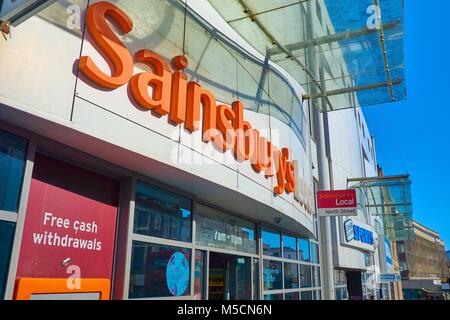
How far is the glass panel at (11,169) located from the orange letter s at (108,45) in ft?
3.21

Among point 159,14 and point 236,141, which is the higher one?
point 159,14

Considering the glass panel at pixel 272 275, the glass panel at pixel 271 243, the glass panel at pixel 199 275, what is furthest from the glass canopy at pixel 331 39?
the glass panel at pixel 272 275

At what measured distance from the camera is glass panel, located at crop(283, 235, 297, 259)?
10.6 meters

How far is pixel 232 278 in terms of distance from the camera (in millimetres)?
8344

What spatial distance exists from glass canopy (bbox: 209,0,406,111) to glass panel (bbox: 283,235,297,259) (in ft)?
14.4

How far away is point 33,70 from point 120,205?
6.95 ft

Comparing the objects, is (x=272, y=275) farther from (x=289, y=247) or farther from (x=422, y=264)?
(x=422, y=264)

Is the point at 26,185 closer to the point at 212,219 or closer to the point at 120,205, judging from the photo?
the point at 120,205

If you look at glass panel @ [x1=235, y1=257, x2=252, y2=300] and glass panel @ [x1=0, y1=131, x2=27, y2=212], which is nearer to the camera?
glass panel @ [x1=0, y1=131, x2=27, y2=212]

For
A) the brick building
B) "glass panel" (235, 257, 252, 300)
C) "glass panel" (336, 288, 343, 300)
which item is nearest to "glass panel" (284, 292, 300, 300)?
"glass panel" (235, 257, 252, 300)

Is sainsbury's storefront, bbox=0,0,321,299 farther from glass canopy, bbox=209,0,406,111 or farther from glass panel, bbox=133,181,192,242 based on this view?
glass canopy, bbox=209,0,406,111

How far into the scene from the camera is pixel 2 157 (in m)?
3.65

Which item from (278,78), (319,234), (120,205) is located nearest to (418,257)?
(319,234)
